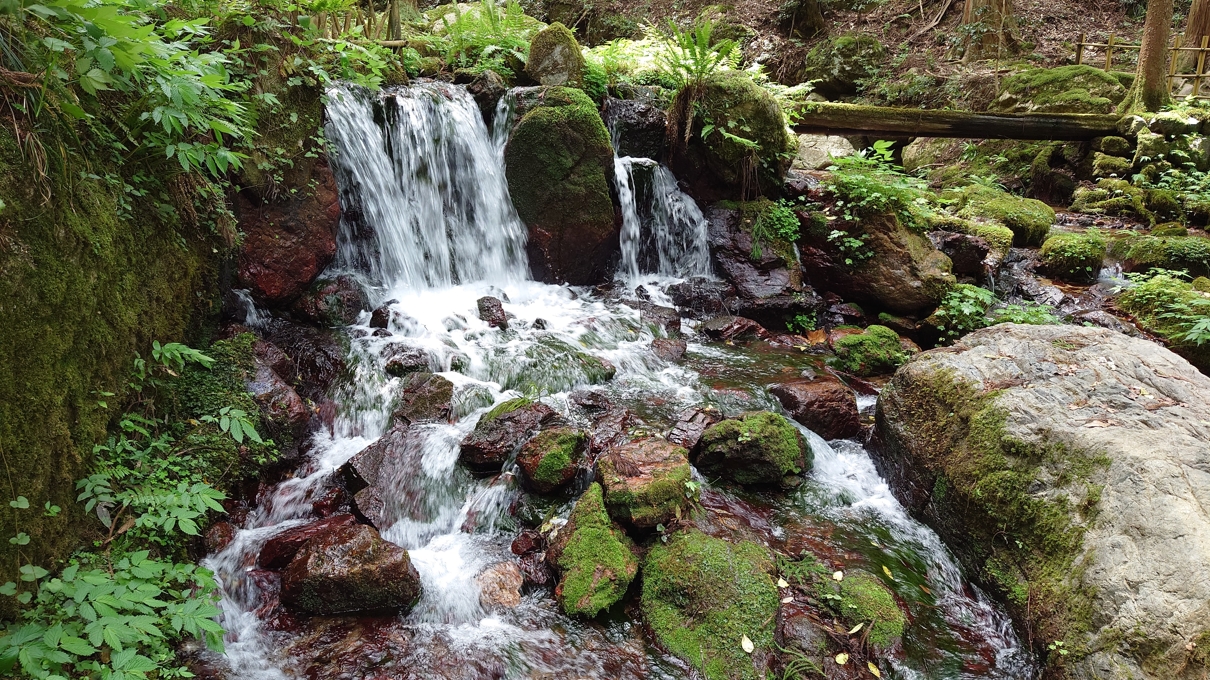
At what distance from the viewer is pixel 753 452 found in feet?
15.6

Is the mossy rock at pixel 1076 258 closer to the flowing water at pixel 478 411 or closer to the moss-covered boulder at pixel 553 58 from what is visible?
the flowing water at pixel 478 411

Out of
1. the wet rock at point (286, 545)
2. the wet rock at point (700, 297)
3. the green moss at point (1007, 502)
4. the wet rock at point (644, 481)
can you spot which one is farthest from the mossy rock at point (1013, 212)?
the wet rock at point (286, 545)

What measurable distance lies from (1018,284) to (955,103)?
1016 centimetres

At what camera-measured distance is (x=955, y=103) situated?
1656 cm

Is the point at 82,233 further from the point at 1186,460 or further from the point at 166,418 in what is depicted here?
the point at 1186,460

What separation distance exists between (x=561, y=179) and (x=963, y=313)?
5.76m

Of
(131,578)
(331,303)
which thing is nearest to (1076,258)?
(331,303)

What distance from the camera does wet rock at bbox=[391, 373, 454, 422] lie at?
5.39 metres

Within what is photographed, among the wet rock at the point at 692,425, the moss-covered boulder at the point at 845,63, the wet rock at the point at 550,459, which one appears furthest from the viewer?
the moss-covered boulder at the point at 845,63

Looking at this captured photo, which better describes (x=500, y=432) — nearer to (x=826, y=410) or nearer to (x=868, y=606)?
(x=868, y=606)

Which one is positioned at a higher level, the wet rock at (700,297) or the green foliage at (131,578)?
the green foliage at (131,578)

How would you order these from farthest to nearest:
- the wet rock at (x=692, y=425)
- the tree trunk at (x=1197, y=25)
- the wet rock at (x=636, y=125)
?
the tree trunk at (x=1197, y=25) < the wet rock at (x=636, y=125) < the wet rock at (x=692, y=425)

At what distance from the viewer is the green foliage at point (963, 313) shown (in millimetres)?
7566

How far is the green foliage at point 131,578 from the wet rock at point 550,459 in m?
2.14
